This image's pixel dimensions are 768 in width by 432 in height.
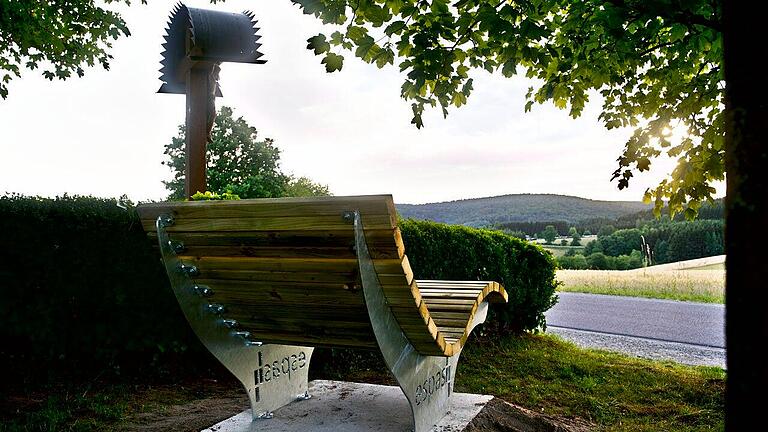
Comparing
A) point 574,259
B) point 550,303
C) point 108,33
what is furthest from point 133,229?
point 574,259

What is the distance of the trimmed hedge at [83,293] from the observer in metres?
5.42

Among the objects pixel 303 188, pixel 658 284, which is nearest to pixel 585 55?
pixel 658 284

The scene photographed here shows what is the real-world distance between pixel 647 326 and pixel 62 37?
11.9m

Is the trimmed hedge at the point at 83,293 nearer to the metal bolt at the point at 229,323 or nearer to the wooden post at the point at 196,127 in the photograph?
the wooden post at the point at 196,127

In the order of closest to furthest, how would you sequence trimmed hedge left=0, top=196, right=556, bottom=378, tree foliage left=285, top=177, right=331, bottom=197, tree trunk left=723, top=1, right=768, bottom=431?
tree trunk left=723, top=1, right=768, bottom=431
trimmed hedge left=0, top=196, right=556, bottom=378
tree foliage left=285, top=177, right=331, bottom=197

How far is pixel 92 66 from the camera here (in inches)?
460

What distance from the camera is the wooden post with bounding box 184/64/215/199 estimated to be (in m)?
6.95

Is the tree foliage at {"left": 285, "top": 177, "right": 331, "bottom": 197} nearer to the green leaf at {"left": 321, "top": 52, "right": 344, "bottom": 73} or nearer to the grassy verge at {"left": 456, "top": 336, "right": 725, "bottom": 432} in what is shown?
the grassy verge at {"left": 456, "top": 336, "right": 725, "bottom": 432}

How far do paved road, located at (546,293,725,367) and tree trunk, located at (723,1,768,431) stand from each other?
813cm

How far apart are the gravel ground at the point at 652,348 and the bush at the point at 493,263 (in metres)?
1.30

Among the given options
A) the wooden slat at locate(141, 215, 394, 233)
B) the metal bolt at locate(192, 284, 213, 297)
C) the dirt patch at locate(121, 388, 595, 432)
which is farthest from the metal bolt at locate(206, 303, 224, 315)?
the dirt patch at locate(121, 388, 595, 432)

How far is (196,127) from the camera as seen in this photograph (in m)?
7.00

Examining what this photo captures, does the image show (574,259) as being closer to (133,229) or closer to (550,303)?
(550,303)

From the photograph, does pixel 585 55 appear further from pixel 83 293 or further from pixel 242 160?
pixel 242 160
